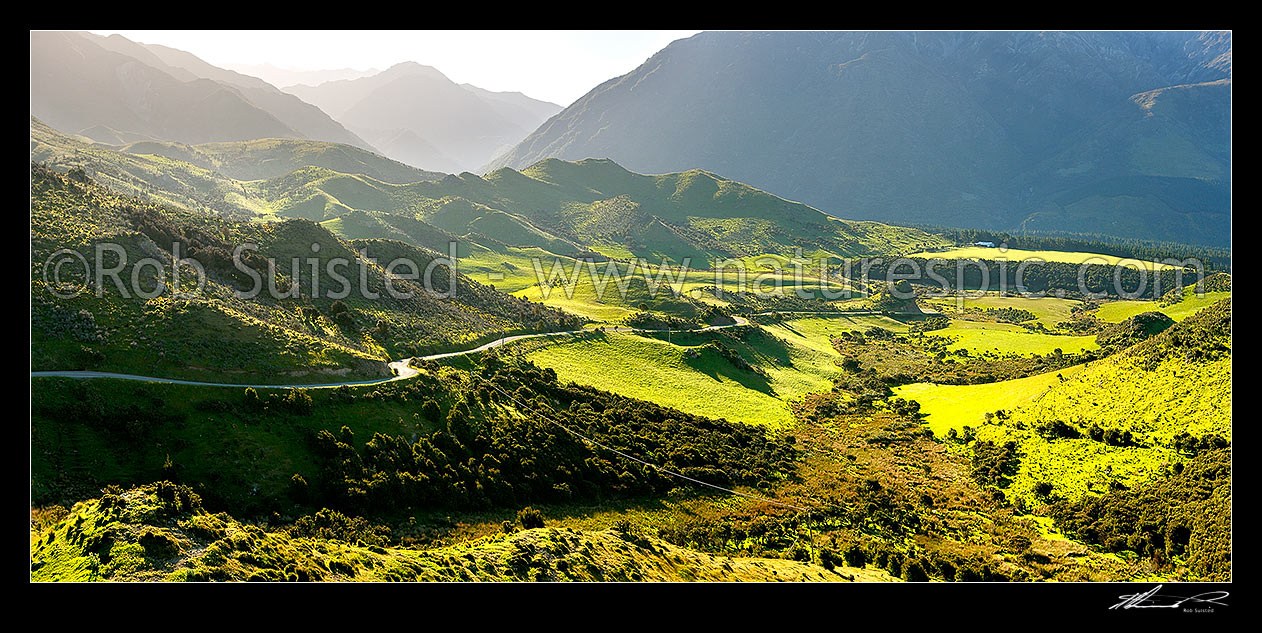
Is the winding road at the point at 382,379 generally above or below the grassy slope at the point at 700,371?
above

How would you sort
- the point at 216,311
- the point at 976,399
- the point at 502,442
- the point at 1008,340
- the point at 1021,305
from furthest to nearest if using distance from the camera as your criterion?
the point at 1021,305 → the point at 1008,340 → the point at 976,399 → the point at 216,311 → the point at 502,442

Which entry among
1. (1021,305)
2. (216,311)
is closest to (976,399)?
(216,311)

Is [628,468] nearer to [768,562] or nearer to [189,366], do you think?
[768,562]

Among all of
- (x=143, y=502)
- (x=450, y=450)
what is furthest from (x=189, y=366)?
(x=450, y=450)

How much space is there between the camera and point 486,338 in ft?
190

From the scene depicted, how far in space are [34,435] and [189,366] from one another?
7.01 metres

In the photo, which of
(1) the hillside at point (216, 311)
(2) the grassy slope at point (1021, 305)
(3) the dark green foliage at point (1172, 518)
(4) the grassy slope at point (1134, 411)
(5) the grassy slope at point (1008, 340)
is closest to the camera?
(3) the dark green foliage at point (1172, 518)

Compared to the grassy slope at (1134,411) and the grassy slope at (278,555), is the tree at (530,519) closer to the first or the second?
the grassy slope at (278,555)

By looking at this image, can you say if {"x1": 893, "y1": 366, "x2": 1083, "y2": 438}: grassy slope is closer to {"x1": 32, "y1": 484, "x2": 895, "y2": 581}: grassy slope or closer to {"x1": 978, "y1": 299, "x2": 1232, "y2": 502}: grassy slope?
{"x1": 978, "y1": 299, "x2": 1232, "y2": 502}: grassy slope
